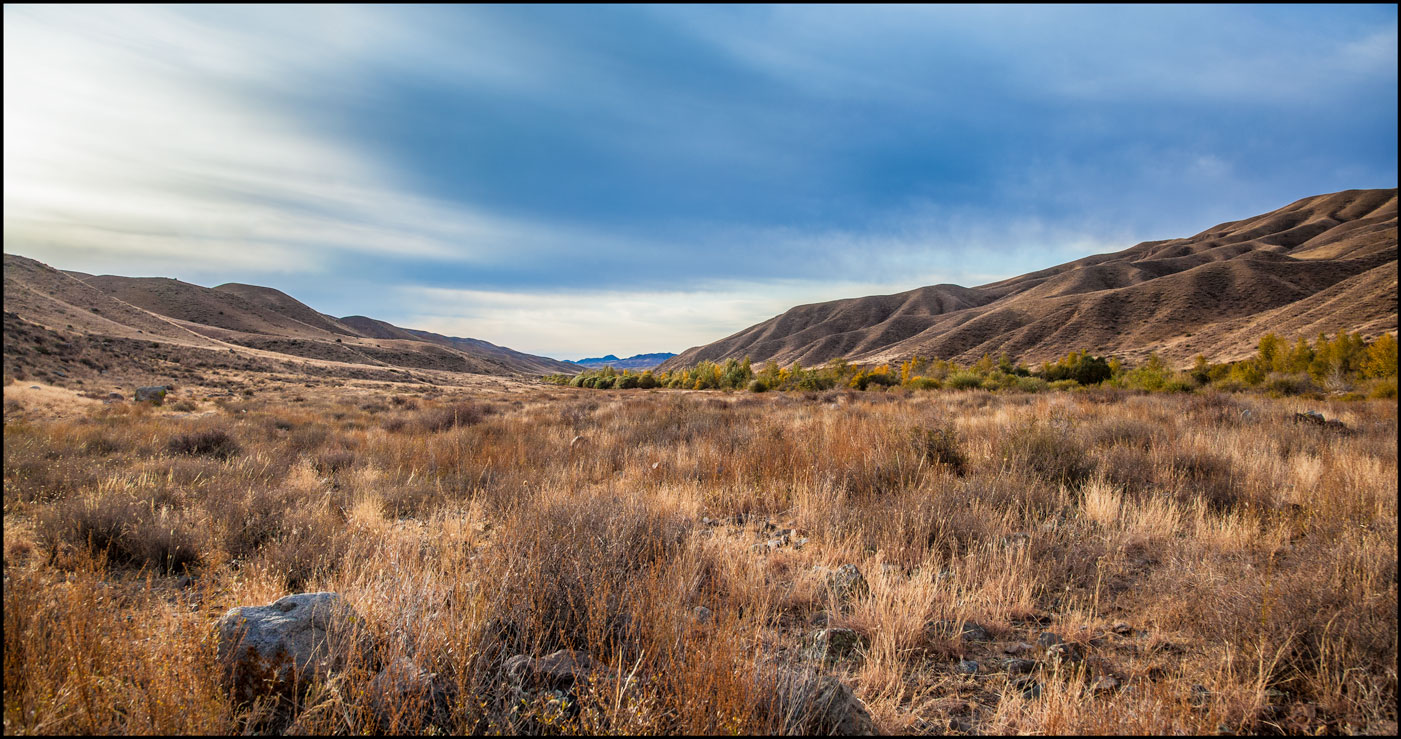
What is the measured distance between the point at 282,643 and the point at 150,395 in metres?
20.6

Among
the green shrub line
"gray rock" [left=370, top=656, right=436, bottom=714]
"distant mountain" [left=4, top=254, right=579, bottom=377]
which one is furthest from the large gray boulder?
the green shrub line

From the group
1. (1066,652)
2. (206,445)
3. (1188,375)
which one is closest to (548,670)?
(1066,652)

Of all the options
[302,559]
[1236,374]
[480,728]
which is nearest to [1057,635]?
[480,728]

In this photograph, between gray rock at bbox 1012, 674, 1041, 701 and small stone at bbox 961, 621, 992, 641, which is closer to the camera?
gray rock at bbox 1012, 674, 1041, 701

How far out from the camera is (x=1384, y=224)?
107 meters

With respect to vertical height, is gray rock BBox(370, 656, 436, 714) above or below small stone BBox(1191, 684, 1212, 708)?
above

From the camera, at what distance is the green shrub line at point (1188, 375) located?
1536cm

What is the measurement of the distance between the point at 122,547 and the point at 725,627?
4.94m

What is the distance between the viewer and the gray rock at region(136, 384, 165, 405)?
14797 mm

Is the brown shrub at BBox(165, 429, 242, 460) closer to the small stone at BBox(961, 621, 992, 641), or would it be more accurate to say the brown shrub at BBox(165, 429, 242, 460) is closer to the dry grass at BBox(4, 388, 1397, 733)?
the dry grass at BBox(4, 388, 1397, 733)

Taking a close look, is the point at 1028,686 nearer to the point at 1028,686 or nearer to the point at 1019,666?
the point at 1028,686

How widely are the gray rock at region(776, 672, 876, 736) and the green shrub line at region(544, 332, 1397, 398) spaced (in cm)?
409

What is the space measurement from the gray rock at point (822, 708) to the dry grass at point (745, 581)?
0.16ft

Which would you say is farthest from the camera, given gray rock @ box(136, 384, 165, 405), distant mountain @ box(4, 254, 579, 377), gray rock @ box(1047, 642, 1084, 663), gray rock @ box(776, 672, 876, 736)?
gray rock @ box(136, 384, 165, 405)
